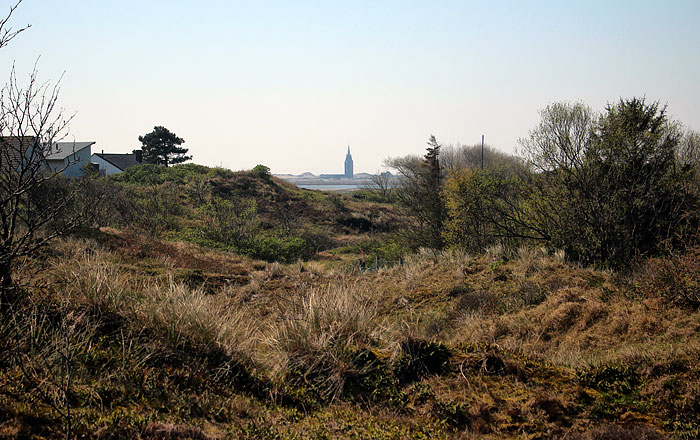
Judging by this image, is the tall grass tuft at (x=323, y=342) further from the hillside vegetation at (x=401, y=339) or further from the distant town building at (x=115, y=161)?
the distant town building at (x=115, y=161)

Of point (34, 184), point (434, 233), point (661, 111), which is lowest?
point (434, 233)

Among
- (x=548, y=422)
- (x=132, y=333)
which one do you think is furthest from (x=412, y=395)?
(x=132, y=333)

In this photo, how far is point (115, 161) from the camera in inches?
2564

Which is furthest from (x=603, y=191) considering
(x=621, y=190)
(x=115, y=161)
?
(x=115, y=161)

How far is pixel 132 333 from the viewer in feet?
16.3

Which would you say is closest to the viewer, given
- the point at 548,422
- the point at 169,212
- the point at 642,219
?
the point at 548,422

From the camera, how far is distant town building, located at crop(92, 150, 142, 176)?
204 ft

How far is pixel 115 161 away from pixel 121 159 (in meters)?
1.45

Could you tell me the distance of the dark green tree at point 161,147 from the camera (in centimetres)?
5734

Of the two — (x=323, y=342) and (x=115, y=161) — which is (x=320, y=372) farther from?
(x=115, y=161)

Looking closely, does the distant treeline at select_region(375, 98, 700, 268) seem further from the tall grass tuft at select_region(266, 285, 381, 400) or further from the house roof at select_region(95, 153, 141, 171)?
the house roof at select_region(95, 153, 141, 171)

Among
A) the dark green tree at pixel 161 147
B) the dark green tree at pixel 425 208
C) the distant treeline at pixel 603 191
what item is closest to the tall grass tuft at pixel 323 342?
the distant treeline at pixel 603 191

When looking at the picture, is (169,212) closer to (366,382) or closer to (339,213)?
(339,213)

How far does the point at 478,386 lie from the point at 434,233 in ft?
67.5
